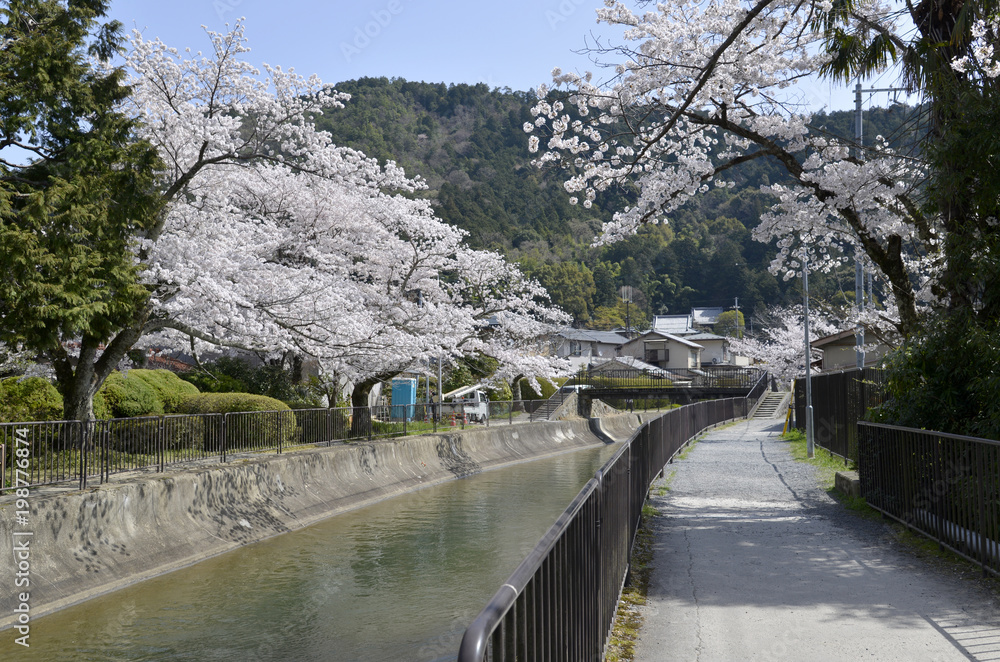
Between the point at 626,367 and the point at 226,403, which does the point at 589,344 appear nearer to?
the point at 626,367

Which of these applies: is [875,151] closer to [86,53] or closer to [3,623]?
[3,623]

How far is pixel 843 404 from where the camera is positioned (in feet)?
62.2

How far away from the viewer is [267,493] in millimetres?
13750

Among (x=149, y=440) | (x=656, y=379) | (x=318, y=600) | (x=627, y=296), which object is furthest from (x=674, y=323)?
(x=318, y=600)

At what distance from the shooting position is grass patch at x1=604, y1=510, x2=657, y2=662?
5.50m

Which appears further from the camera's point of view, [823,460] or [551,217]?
[551,217]

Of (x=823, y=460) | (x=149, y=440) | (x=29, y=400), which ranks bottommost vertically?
(x=823, y=460)

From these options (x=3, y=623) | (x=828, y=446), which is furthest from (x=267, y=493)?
(x=828, y=446)

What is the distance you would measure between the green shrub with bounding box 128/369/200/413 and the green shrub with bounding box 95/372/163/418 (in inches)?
29.7

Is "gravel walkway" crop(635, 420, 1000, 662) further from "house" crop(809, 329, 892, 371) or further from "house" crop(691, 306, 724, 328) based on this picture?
"house" crop(691, 306, 724, 328)

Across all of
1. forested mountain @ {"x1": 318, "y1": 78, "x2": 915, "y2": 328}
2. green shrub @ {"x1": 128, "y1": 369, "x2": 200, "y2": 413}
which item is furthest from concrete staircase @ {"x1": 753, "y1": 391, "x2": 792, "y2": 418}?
green shrub @ {"x1": 128, "y1": 369, "x2": 200, "y2": 413}

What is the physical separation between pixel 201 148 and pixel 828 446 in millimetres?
17691

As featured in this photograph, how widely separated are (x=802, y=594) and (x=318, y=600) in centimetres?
522

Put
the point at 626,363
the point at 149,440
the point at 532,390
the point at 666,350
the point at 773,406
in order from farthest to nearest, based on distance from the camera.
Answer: the point at 666,350, the point at 626,363, the point at 532,390, the point at 773,406, the point at 149,440
